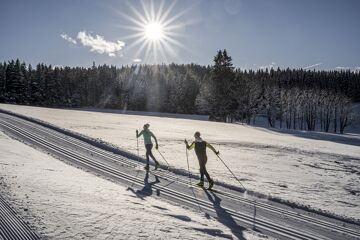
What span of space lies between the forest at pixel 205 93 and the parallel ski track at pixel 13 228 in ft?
189

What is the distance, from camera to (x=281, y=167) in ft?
68.7

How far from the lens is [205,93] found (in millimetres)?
69375

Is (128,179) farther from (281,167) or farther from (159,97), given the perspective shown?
(159,97)

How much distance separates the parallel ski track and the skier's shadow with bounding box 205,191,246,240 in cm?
527

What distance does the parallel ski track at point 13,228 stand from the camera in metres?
7.01

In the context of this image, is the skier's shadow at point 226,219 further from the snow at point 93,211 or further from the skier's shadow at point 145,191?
the skier's shadow at point 145,191

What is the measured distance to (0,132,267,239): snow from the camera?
25.4 ft

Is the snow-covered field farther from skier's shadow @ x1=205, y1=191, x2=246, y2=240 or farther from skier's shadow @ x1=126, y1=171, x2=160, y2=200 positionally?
skier's shadow @ x1=126, y1=171, x2=160, y2=200

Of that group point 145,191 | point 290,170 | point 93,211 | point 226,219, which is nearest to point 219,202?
point 226,219

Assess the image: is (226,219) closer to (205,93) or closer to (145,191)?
(145,191)

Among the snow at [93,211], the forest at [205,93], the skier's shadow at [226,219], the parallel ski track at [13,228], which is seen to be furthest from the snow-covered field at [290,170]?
the forest at [205,93]

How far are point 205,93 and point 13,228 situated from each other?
208 feet

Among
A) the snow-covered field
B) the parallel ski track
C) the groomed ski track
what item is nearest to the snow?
the parallel ski track

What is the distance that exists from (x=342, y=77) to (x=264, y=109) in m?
64.2
